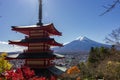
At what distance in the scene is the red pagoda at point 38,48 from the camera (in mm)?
27719

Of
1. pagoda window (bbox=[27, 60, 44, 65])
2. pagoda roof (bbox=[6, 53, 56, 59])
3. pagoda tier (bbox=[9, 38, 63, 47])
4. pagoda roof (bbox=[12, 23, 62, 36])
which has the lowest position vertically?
pagoda window (bbox=[27, 60, 44, 65])

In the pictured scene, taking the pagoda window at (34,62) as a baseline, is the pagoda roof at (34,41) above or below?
above

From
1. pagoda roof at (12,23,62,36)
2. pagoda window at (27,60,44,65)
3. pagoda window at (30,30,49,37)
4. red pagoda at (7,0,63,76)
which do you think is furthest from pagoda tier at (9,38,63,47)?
pagoda window at (27,60,44,65)

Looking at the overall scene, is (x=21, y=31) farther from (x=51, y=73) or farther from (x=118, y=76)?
(x=118, y=76)

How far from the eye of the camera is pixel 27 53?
93.5 ft

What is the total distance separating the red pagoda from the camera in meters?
27.7

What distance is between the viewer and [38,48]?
28.3 metres

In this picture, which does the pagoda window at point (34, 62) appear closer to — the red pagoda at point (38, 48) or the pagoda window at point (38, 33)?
the red pagoda at point (38, 48)

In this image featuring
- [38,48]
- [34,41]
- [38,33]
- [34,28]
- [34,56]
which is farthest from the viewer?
[38,33]

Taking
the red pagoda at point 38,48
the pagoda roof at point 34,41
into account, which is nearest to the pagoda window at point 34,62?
the red pagoda at point 38,48

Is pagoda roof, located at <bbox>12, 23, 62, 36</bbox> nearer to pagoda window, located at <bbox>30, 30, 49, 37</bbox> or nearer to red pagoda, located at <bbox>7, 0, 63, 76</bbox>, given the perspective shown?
red pagoda, located at <bbox>7, 0, 63, 76</bbox>

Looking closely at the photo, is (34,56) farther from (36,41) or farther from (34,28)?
(34,28)

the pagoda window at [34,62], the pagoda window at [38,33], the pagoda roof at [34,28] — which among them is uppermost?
the pagoda roof at [34,28]

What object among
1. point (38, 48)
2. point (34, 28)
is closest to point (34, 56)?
point (38, 48)
